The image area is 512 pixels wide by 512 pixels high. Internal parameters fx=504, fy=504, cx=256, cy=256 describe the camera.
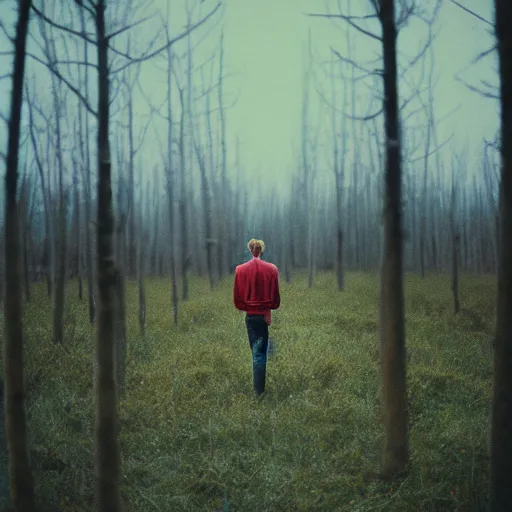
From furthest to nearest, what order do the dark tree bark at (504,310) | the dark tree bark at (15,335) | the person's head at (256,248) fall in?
the person's head at (256,248) < the dark tree bark at (15,335) < the dark tree bark at (504,310)

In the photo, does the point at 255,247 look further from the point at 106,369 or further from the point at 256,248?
the point at 106,369

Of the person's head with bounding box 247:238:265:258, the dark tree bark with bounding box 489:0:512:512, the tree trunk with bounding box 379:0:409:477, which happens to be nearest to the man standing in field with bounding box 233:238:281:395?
the person's head with bounding box 247:238:265:258

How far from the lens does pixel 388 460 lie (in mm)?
4289

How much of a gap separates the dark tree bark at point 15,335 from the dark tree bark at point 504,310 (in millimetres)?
3209

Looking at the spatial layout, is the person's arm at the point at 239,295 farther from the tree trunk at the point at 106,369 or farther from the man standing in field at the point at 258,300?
the tree trunk at the point at 106,369

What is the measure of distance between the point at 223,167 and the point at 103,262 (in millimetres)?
18185

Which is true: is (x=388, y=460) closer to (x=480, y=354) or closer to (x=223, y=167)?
(x=480, y=354)

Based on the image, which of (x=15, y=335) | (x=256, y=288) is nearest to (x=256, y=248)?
(x=256, y=288)

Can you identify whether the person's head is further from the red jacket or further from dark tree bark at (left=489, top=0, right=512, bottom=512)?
dark tree bark at (left=489, top=0, right=512, bottom=512)

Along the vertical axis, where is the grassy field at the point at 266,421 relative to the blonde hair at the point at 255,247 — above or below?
below

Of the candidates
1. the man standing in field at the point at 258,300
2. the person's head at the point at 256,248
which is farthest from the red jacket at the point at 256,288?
the person's head at the point at 256,248

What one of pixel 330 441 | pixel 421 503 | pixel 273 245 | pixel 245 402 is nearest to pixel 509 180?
pixel 421 503

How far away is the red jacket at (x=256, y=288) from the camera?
6293mm

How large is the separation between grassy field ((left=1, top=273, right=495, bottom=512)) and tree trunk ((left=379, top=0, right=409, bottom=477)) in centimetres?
32
